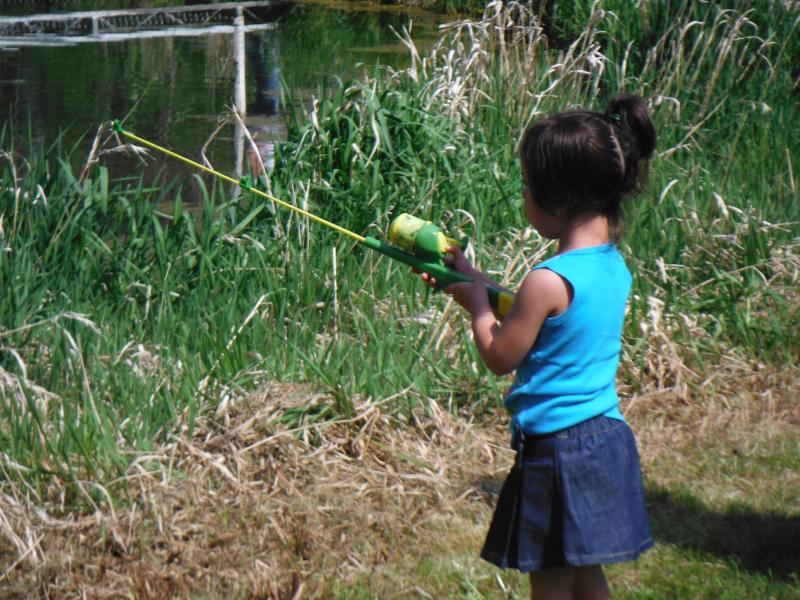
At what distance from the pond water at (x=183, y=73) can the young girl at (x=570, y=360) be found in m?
3.42

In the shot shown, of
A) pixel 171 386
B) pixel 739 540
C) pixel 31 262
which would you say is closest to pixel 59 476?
pixel 171 386

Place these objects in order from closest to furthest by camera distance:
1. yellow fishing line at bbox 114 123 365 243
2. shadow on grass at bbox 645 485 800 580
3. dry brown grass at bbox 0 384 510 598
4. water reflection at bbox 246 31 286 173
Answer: yellow fishing line at bbox 114 123 365 243 < dry brown grass at bbox 0 384 510 598 < shadow on grass at bbox 645 485 800 580 < water reflection at bbox 246 31 286 173

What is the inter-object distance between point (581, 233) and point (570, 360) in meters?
0.27

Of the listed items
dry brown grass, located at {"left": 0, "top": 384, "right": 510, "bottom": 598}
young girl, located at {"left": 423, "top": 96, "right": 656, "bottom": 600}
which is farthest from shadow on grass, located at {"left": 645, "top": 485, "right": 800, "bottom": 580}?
young girl, located at {"left": 423, "top": 96, "right": 656, "bottom": 600}

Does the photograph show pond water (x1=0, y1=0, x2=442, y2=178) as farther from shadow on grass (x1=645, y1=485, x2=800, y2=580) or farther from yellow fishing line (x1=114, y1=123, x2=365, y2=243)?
shadow on grass (x1=645, y1=485, x2=800, y2=580)

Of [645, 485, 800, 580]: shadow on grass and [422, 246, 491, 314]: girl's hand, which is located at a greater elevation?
[422, 246, 491, 314]: girl's hand

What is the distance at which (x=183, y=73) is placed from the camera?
10.7 metres

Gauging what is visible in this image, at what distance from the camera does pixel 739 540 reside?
336cm

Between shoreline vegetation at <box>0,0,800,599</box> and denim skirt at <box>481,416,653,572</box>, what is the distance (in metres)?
0.67

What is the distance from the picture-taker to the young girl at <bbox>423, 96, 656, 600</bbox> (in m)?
2.35

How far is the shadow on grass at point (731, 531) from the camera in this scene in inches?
128

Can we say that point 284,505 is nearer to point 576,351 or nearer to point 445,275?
point 445,275

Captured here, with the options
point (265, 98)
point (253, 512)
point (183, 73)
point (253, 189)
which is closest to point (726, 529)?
point (253, 512)

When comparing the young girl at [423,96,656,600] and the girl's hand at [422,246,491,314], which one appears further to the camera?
the girl's hand at [422,246,491,314]
